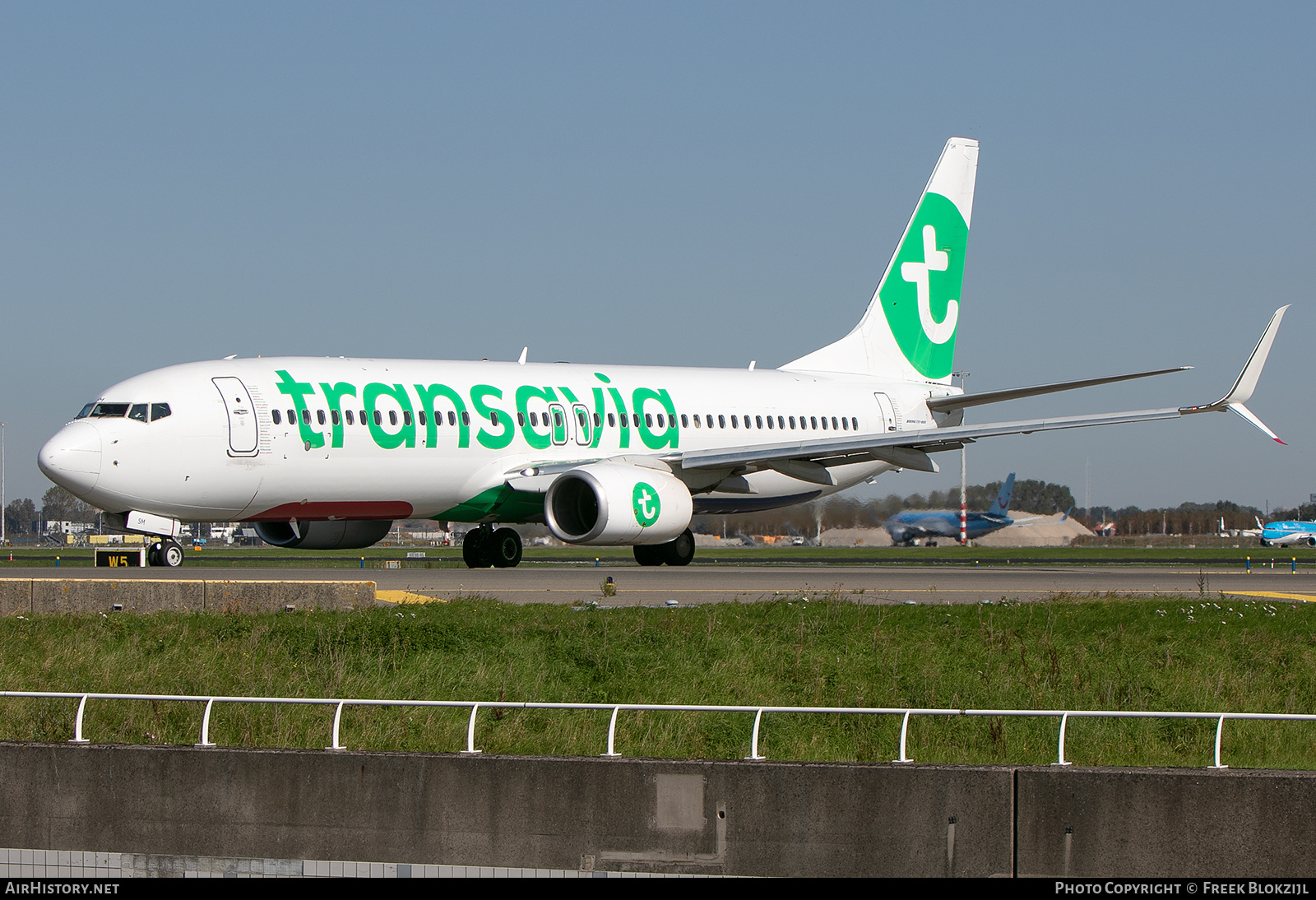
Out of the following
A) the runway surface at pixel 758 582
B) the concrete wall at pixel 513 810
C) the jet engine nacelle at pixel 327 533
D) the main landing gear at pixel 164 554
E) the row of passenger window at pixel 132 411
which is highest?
the row of passenger window at pixel 132 411

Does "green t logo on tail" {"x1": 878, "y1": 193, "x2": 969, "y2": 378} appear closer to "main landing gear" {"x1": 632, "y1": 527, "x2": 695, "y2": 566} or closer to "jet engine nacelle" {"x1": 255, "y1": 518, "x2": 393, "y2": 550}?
"main landing gear" {"x1": 632, "y1": 527, "x2": 695, "y2": 566}

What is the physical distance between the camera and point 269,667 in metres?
14.6

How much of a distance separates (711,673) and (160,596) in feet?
26.3

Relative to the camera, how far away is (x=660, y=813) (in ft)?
30.1

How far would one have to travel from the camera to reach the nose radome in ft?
79.7

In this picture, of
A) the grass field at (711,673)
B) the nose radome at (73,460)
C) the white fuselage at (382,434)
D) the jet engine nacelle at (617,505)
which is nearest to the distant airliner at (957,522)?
the white fuselage at (382,434)

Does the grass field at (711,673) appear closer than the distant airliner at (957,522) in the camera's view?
Yes

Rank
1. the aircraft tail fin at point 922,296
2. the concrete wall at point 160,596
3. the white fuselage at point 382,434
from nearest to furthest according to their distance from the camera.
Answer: the concrete wall at point 160,596 → the white fuselage at point 382,434 → the aircraft tail fin at point 922,296

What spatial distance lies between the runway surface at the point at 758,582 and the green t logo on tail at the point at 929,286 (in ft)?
30.4

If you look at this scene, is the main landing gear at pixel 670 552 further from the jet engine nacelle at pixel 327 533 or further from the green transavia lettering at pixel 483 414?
the jet engine nacelle at pixel 327 533

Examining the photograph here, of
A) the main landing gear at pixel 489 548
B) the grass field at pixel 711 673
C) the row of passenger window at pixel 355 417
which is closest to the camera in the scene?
the grass field at pixel 711 673

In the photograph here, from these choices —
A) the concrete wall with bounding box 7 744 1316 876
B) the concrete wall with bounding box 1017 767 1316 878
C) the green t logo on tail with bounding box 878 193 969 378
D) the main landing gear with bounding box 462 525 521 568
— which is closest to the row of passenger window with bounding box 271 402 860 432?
the main landing gear with bounding box 462 525 521 568

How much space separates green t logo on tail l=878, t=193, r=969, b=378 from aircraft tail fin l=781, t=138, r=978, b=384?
0.07 ft

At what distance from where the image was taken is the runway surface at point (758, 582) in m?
20.6
